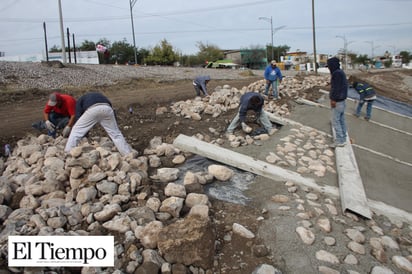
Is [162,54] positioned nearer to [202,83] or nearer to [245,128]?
[202,83]

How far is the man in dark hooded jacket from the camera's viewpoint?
17.7ft

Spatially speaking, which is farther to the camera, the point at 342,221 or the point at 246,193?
the point at 246,193

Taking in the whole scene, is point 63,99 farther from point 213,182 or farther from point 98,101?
point 213,182

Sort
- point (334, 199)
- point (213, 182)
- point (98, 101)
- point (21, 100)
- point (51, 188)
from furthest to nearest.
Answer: point (21, 100) → point (98, 101) → point (213, 182) → point (334, 199) → point (51, 188)

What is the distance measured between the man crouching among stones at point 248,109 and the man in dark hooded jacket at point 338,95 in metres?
1.26

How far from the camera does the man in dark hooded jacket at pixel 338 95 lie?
212 inches

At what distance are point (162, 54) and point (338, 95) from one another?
37507 millimetres

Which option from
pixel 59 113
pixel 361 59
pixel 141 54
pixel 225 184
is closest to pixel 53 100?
pixel 59 113

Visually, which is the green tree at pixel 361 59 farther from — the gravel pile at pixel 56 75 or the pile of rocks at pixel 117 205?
the pile of rocks at pixel 117 205

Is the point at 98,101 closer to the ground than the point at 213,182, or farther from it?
farther from it

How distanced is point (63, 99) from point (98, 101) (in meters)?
1.00

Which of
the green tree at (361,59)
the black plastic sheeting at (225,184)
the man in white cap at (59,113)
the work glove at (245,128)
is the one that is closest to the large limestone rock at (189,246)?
the black plastic sheeting at (225,184)

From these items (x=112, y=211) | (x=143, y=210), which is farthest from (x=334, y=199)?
(x=112, y=211)

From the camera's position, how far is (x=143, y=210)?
10.4 feet
